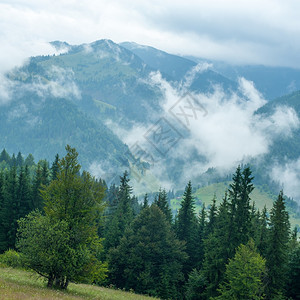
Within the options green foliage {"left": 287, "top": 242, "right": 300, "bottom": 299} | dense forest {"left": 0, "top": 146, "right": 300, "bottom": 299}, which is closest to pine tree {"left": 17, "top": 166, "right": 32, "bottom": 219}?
dense forest {"left": 0, "top": 146, "right": 300, "bottom": 299}

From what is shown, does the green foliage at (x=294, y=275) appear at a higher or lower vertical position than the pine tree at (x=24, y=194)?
lower

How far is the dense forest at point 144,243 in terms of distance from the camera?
Answer: 2880cm

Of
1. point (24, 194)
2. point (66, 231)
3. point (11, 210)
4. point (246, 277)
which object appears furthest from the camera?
point (24, 194)

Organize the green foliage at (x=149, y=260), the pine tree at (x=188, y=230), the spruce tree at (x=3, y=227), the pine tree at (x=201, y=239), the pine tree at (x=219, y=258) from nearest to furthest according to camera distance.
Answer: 1. the pine tree at (x=219, y=258)
2. the green foliage at (x=149, y=260)
3. the spruce tree at (x=3, y=227)
4. the pine tree at (x=201, y=239)
5. the pine tree at (x=188, y=230)

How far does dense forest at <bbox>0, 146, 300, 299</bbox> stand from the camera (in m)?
28.8

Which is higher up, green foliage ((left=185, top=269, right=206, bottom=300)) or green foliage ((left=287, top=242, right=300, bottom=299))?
green foliage ((left=287, top=242, right=300, bottom=299))

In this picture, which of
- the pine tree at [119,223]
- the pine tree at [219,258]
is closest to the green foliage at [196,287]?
the pine tree at [219,258]

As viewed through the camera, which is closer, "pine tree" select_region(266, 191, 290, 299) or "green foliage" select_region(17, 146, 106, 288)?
"green foliage" select_region(17, 146, 106, 288)

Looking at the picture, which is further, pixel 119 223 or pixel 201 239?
pixel 119 223

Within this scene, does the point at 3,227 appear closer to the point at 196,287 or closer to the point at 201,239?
the point at 196,287

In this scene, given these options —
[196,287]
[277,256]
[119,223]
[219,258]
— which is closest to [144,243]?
[196,287]

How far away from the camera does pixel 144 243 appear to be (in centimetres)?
5378

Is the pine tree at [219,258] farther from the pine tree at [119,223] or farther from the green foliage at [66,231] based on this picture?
the green foliage at [66,231]

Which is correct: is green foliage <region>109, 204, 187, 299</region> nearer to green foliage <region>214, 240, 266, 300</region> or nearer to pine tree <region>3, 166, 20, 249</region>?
green foliage <region>214, 240, 266, 300</region>
